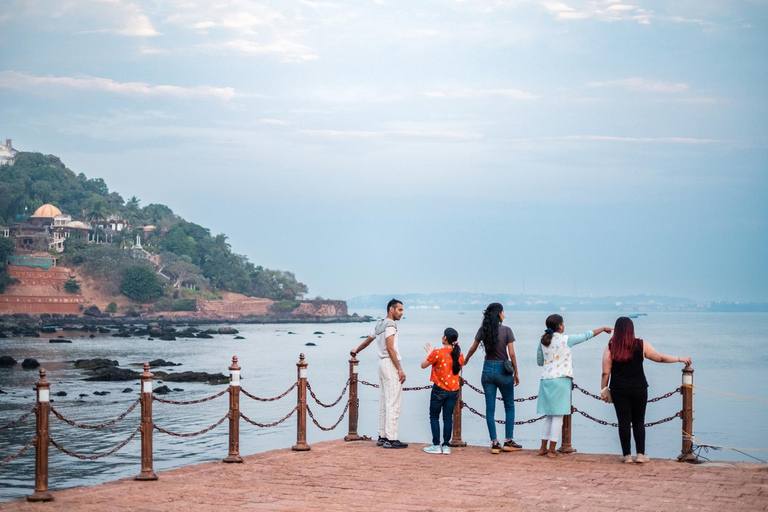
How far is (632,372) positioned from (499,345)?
6.01ft

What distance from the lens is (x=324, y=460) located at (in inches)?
462

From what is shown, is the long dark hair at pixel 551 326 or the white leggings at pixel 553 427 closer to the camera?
the long dark hair at pixel 551 326

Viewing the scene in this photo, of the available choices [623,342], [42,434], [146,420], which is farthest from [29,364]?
[623,342]

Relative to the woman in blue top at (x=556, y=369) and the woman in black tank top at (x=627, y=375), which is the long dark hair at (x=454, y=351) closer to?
the woman in blue top at (x=556, y=369)

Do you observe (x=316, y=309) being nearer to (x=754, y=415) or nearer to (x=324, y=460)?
(x=754, y=415)

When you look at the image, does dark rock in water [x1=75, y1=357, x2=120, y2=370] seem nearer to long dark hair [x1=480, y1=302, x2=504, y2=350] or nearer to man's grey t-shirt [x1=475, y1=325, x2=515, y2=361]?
man's grey t-shirt [x1=475, y1=325, x2=515, y2=361]

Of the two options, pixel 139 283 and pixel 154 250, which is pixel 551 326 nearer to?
pixel 139 283

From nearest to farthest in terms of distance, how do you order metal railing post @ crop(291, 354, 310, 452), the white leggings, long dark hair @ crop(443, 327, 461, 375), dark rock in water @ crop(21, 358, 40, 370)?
the white leggings
long dark hair @ crop(443, 327, 461, 375)
metal railing post @ crop(291, 354, 310, 452)
dark rock in water @ crop(21, 358, 40, 370)

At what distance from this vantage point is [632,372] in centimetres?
1088

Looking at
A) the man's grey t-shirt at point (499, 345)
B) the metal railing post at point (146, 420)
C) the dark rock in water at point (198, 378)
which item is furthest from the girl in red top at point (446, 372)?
the dark rock in water at point (198, 378)

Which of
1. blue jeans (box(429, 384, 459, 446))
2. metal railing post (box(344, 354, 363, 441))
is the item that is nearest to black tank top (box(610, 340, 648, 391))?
blue jeans (box(429, 384, 459, 446))

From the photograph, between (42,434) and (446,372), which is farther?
(446,372)

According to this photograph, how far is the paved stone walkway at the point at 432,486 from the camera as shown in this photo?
877 centimetres

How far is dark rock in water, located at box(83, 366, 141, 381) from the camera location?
41.3 metres
